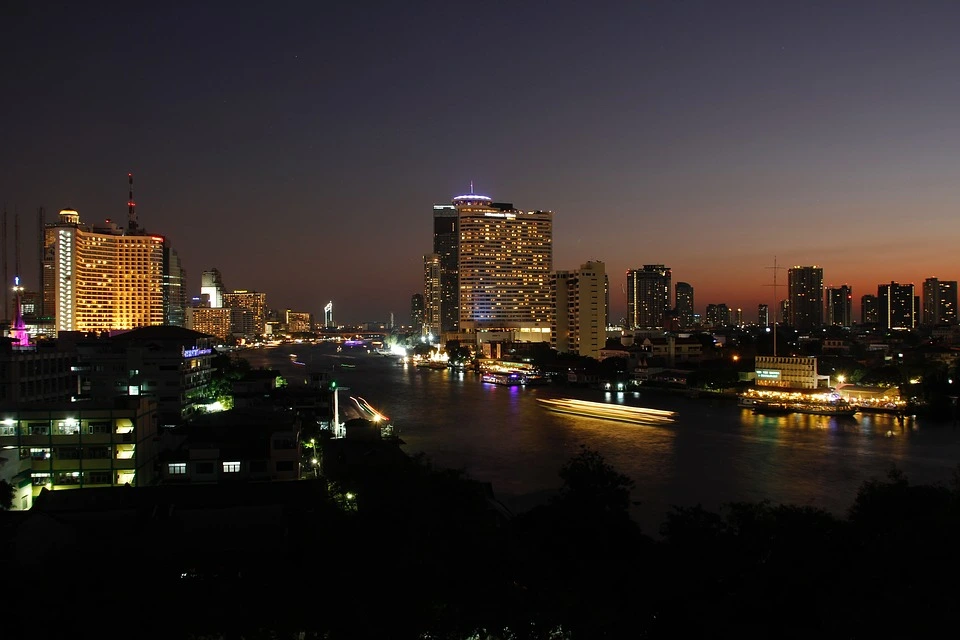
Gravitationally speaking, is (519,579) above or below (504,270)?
below

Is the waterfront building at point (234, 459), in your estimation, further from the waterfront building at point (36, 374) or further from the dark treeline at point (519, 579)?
the waterfront building at point (36, 374)

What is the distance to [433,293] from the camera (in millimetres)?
46844

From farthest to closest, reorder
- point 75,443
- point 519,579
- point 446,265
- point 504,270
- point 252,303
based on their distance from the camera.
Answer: point 252,303
point 446,265
point 504,270
point 75,443
point 519,579

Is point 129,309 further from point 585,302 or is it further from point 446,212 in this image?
point 446,212

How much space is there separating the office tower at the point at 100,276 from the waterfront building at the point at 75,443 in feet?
66.0

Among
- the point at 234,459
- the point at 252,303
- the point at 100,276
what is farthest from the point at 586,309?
the point at 252,303

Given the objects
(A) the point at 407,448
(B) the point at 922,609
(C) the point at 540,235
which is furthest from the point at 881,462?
(C) the point at 540,235

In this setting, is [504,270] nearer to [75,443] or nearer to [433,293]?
[433,293]

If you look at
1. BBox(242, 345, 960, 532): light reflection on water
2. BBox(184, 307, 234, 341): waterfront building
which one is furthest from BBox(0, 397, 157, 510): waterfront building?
BBox(184, 307, 234, 341): waterfront building

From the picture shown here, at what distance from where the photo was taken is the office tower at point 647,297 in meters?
55.9

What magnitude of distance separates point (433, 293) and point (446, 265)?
2.30m

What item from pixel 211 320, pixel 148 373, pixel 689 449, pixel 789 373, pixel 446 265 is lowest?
pixel 689 449

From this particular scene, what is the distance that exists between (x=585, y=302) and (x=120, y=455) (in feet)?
65.6

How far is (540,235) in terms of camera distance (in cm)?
3403
